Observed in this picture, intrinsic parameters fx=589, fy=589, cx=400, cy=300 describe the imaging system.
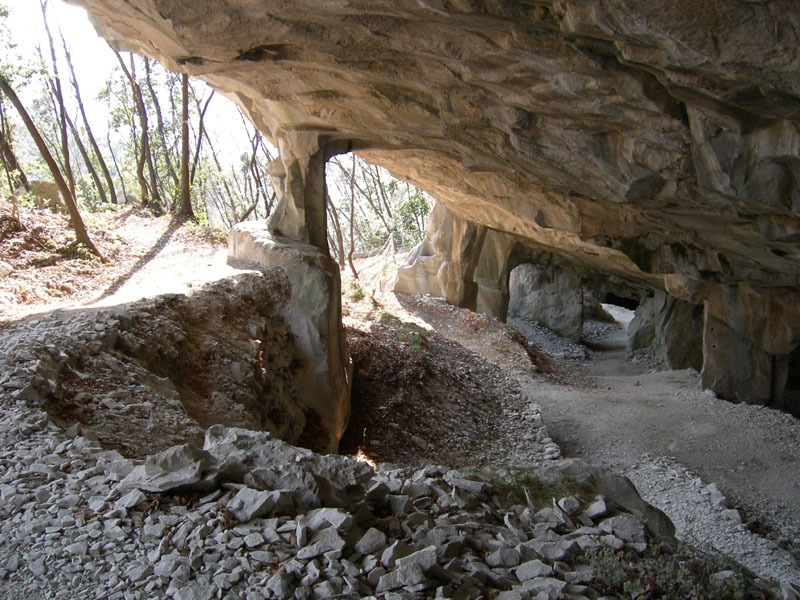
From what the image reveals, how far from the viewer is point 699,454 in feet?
30.8

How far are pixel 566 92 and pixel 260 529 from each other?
15.8 ft

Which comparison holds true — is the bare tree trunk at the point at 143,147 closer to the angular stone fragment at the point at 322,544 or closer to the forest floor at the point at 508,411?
the forest floor at the point at 508,411

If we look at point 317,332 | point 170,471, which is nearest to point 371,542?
point 170,471

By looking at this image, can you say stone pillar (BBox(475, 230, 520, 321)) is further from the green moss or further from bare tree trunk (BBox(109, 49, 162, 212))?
the green moss

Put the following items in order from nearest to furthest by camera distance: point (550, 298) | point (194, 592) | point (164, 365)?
point (194, 592), point (164, 365), point (550, 298)

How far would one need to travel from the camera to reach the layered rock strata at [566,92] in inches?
171

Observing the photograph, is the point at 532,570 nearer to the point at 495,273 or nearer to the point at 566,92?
the point at 566,92

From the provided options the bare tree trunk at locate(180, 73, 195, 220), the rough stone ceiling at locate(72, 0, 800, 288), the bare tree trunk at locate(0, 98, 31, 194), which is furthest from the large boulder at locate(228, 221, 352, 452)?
the bare tree trunk at locate(0, 98, 31, 194)

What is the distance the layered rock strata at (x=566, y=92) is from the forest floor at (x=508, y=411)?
9.01 ft

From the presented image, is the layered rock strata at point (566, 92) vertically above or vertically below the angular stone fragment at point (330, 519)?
above

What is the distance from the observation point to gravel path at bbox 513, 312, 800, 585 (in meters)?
7.02

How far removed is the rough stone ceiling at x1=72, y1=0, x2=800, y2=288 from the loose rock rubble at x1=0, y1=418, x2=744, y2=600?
3498 millimetres

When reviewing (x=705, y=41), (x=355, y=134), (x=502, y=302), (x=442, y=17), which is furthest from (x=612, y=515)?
(x=502, y=302)

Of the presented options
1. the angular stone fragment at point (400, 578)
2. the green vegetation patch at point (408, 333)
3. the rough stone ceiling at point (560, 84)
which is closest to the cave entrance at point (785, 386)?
the rough stone ceiling at point (560, 84)
